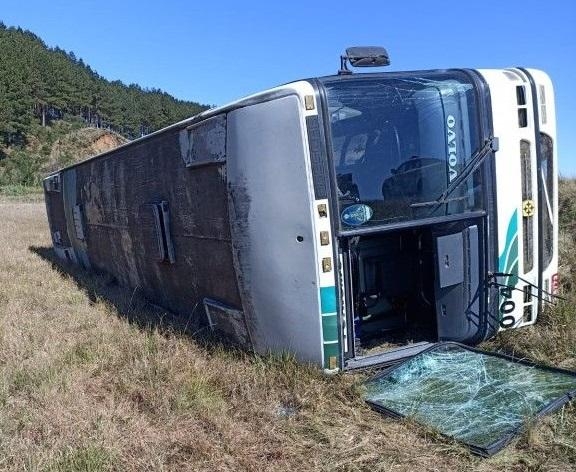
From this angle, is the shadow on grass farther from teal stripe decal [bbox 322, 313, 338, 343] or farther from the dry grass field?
teal stripe decal [bbox 322, 313, 338, 343]

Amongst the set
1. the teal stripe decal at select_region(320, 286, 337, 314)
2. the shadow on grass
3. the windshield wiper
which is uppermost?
the windshield wiper

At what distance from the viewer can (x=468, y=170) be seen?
156 inches

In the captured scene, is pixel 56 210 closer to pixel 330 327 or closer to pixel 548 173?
pixel 330 327

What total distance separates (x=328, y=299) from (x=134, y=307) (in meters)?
3.19

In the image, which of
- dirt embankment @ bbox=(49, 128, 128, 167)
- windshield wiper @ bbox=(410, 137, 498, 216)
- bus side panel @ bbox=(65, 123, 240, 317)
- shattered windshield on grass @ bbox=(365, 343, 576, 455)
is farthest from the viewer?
dirt embankment @ bbox=(49, 128, 128, 167)

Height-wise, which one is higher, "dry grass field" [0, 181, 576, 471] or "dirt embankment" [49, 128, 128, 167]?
"dirt embankment" [49, 128, 128, 167]

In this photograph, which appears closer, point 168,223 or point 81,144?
point 168,223

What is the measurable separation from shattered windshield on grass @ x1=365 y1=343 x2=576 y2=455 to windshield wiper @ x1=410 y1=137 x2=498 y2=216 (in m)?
1.10

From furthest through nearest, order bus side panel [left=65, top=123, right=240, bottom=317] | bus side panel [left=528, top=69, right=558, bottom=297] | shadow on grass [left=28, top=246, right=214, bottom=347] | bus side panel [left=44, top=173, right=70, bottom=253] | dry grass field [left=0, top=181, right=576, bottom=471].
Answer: bus side panel [left=44, top=173, right=70, bottom=253], shadow on grass [left=28, top=246, right=214, bottom=347], bus side panel [left=65, top=123, right=240, bottom=317], bus side panel [left=528, top=69, right=558, bottom=297], dry grass field [left=0, top=181, right=576, bottom=471]

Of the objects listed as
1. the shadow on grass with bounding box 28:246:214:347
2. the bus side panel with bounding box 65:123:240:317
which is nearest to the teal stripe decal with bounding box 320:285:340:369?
the bus side panel with bounding box 65:123:240:317

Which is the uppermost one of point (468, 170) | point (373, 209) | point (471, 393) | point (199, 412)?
point (468, 170)

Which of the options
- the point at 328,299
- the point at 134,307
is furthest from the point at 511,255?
the point at 134,307

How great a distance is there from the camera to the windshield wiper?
3.93m

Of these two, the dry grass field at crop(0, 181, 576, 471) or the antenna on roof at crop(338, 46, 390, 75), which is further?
the antenna on roof at crop(338, 46, 390, 75)
